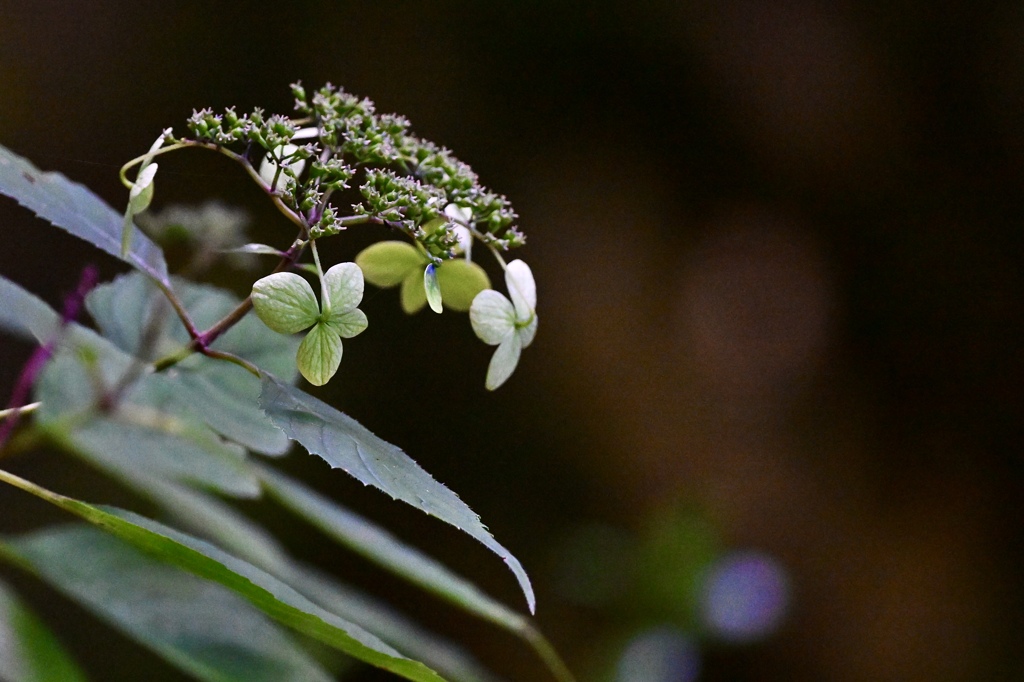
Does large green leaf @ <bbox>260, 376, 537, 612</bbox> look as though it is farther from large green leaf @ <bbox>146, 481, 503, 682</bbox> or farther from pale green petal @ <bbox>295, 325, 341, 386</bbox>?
large green leaf @ <bbox>146, 481, 503, 682</bbox>

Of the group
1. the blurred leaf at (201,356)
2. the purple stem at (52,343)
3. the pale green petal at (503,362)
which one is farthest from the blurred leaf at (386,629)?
the pale green petal at (503,362)

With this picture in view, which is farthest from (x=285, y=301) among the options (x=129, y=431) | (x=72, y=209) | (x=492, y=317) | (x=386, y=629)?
(x=386, y=629)

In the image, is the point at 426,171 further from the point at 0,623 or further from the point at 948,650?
the point at 948,650

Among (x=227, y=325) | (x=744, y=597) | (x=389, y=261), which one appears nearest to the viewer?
(x=227, y=325)

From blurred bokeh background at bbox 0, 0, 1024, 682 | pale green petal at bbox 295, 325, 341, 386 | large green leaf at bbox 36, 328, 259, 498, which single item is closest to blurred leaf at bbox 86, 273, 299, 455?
large green leaf at bbox 36, 328, 259, 498

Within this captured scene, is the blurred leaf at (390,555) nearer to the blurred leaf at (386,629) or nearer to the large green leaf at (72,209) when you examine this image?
the blurred leaf at (386,629)

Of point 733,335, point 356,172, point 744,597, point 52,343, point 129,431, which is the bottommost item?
point 744,597

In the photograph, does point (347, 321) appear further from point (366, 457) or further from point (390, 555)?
point (390, 555)
